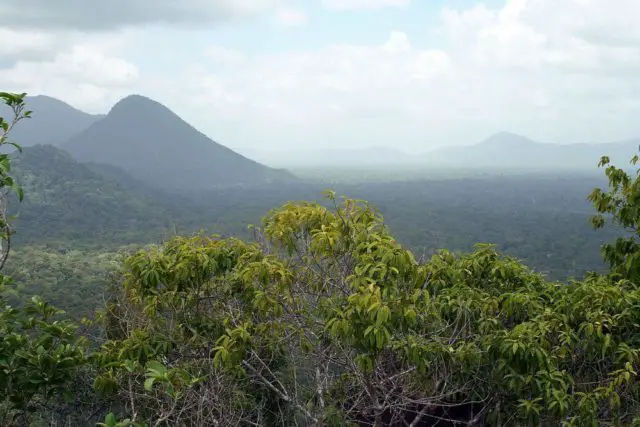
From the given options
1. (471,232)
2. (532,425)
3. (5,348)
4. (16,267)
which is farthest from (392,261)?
(471,232)

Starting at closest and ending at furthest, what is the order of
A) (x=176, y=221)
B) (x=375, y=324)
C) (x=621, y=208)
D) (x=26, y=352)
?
(x=375, y=324) < (x=26, y=352) < (x=621, y=208) < (x=176, y=221)

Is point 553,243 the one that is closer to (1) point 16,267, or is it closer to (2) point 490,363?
(1) point 16,267

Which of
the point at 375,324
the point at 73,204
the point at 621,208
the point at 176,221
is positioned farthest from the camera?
the point at 73,204

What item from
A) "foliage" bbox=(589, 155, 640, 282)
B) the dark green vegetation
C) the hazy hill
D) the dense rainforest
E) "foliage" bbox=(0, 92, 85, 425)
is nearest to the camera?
"foliage" bbox=(0, 92, 85, 425)

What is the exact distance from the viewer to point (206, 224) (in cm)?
10938

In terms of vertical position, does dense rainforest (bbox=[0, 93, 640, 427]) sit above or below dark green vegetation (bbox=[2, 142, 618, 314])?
above

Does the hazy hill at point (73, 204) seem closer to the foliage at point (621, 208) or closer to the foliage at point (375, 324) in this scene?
the foliage at point (375, 324)

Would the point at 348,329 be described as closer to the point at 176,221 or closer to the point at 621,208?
the point at 621,208

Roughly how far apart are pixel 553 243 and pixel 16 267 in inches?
3413

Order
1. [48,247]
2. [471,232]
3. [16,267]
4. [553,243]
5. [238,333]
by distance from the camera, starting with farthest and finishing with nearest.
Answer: [471,232]
[553,243]
[48,247]
[16,267]
[238,333]

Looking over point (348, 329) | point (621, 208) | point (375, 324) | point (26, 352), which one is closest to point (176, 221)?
point (621, 208)

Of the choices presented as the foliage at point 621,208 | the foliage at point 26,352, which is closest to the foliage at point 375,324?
the foliage at point 26,352

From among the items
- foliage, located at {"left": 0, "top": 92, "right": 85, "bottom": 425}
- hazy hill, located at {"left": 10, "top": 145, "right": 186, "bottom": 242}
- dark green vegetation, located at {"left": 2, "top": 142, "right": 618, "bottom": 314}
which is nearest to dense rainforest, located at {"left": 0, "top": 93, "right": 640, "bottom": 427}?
foliage, located at {"left": 0, "top": 92, "right": 85, "bottom": 425}

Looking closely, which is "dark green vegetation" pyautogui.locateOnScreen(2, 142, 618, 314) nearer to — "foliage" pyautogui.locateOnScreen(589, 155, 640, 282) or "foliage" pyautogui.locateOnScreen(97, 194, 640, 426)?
"foliage" pyautogui.locateOnScreen(97, 194, 640, 426)
